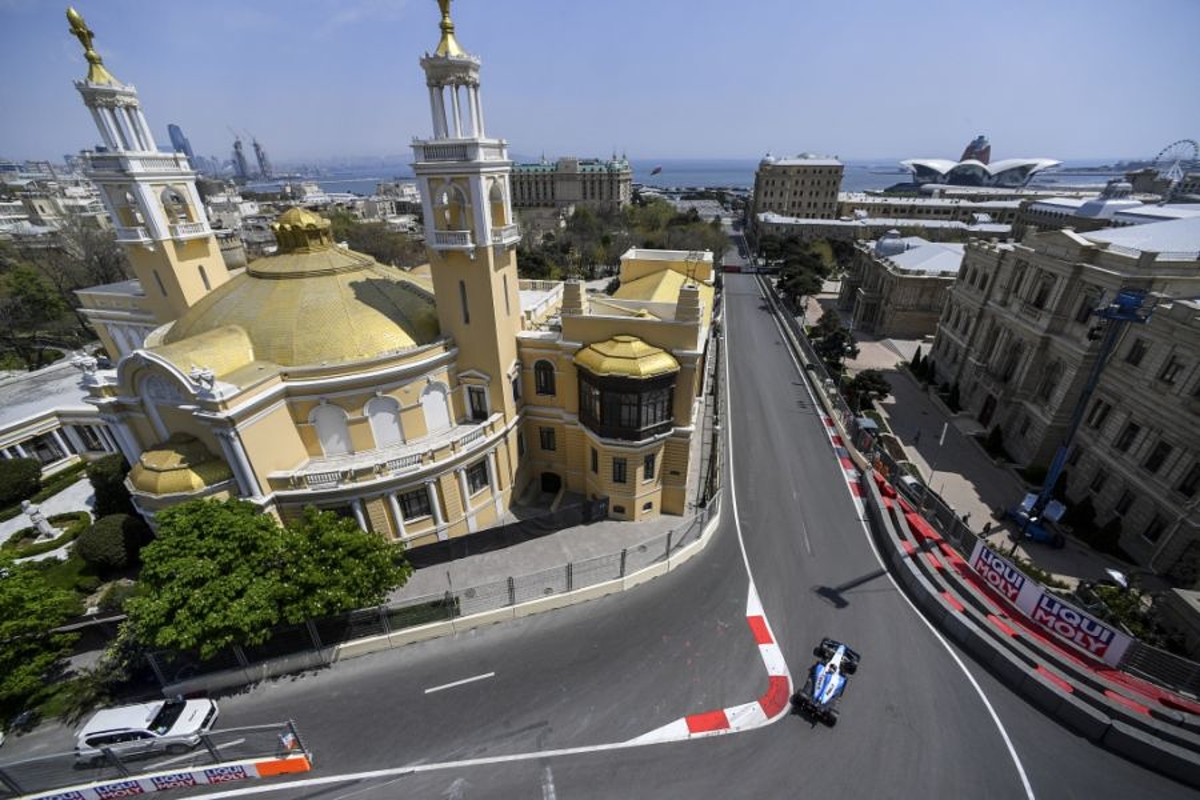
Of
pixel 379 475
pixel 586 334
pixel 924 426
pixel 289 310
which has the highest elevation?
pixel 289 310

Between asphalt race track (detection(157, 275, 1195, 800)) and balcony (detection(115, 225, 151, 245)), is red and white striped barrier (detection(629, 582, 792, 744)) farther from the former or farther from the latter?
balcony (detection(115, 225, 151, 245))

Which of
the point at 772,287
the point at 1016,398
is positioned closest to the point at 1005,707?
the point at 1016,398

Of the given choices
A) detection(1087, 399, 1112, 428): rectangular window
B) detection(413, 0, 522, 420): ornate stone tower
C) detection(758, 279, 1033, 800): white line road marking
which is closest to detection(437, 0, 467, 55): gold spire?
detection(413, 0, 522, 420): ornate stone tower

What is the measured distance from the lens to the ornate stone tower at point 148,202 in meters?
24.8

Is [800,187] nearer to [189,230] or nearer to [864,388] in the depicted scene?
[864,388]

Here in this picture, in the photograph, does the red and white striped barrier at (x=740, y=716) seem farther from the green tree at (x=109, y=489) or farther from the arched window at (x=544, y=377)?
the green tree at (x=109, y=489)

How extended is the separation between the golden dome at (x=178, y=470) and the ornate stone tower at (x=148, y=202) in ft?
42.3

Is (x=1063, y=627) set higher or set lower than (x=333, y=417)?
lower

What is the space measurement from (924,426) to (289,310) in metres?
47.2

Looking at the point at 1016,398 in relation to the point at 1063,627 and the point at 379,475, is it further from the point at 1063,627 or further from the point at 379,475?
the point at 379,475

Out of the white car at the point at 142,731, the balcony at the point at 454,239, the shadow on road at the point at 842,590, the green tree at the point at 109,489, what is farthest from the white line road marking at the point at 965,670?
the green tree at the point at 109,489

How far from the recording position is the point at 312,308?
79.6 feet

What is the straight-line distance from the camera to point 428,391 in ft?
83.9

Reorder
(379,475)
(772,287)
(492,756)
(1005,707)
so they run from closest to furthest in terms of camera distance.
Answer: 1. (492,756)
2. (1005,707)
3. (379,475)
4. (772,287)
